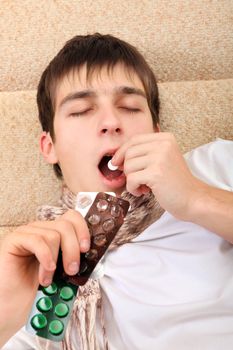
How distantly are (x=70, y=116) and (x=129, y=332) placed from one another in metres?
0.45

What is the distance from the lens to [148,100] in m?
1.05

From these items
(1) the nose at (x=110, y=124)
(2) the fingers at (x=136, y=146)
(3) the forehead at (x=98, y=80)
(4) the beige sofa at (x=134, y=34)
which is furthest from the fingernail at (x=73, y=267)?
(4) the beige sofa at (x=134, y=34)

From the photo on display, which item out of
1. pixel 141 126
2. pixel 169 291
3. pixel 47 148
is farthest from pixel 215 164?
pixel 47 148

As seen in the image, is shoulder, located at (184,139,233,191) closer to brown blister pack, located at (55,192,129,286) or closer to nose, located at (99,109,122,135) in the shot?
nose, located at (99,109,122,135)

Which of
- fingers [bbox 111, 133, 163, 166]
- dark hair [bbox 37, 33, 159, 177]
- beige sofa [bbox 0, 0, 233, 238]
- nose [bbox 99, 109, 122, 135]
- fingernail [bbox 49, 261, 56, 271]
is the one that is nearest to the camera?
fingernail [bbox 49, 261, 56, 271]

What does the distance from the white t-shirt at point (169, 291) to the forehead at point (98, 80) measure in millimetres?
292

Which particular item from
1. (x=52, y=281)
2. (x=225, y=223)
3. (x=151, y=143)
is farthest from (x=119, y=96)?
(x=52, y=281)

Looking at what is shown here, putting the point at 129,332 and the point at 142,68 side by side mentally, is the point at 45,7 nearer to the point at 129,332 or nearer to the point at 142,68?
the point at 142,68

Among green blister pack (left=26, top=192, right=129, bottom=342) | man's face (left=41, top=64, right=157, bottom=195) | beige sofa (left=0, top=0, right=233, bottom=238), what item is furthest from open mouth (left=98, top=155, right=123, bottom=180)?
beige sofa (left=0, top=0, right=233, bottom=238)

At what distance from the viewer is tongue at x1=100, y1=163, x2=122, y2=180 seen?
89 centimetres

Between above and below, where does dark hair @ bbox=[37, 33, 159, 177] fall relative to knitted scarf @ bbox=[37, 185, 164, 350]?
above

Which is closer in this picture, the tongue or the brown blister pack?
the brown blister pack

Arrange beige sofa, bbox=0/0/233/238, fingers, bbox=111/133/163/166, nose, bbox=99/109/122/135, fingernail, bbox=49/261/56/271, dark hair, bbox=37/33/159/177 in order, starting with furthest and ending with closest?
beige sofa, bbox=0/0/233/238 < dark hair, bbox=37/33/159/177 < nose, bbox=99/109/122/135 < fingers, bbox=111/133/163/166 < fingernail, bbox=49/261/56/271

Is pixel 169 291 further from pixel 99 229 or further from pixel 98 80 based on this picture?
pixel 98 80
